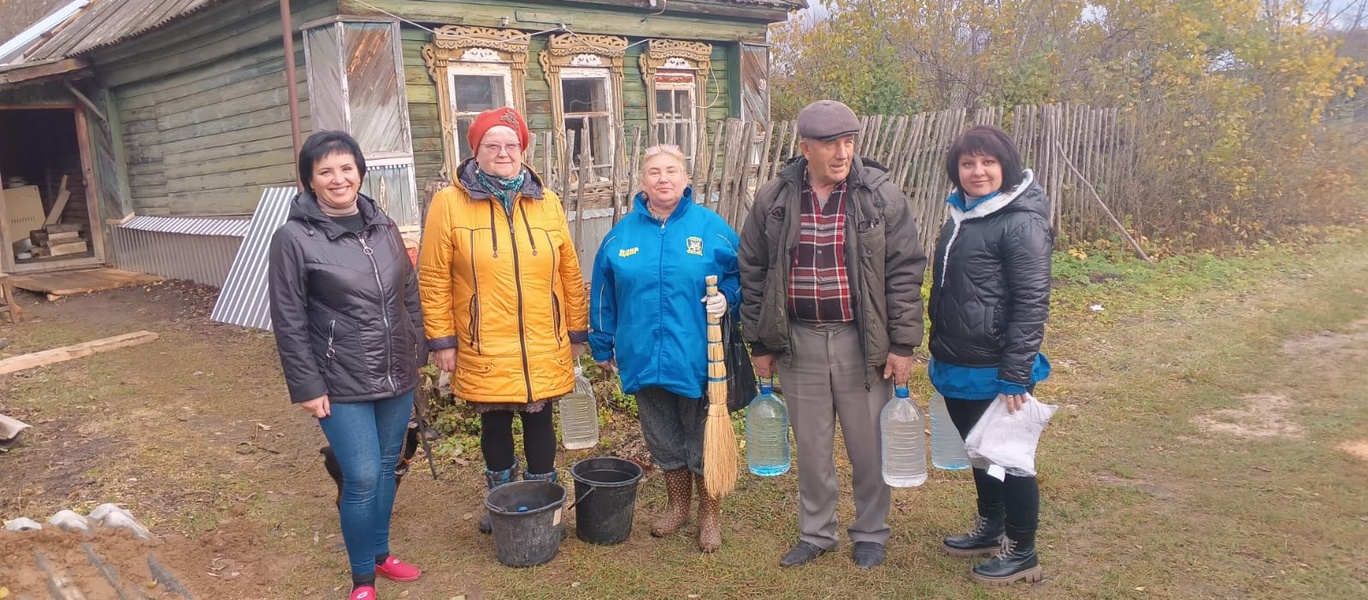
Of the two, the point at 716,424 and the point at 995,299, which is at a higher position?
the point at 995,299

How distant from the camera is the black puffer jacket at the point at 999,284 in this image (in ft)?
9.42

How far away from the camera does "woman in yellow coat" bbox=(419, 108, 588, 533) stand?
3.20 metres

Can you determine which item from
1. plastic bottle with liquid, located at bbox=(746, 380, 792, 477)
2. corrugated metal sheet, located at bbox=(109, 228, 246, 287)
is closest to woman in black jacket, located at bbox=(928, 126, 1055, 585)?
plastic bottle with liquid, located at bbox=(746, 380, 792, 477)

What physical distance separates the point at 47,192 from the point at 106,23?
16.2 ft

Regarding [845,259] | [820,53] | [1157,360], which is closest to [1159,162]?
[1157,360]

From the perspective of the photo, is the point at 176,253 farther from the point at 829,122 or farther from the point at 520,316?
the point at 829,122

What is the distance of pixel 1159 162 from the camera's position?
10.3 meters

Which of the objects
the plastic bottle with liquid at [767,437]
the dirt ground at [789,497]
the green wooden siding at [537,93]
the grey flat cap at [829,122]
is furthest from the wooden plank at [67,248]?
the grey flat cap at [829,122]

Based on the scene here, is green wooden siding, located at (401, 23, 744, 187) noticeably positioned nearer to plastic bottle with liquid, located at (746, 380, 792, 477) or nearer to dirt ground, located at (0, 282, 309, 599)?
dirt ground, located at (0, 282, 309, 599)

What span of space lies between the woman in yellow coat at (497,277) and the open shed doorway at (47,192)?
11.1 meters

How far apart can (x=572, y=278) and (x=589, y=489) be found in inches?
33.4

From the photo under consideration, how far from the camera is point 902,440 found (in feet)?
11.4

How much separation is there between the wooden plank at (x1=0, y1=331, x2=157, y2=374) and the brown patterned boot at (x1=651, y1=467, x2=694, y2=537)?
588 centimetres

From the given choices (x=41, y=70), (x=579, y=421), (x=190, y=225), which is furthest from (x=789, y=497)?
(x=41, y=70)
